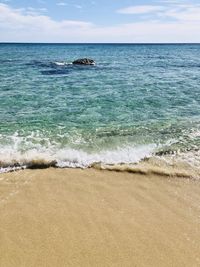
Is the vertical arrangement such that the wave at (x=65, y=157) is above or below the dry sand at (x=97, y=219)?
above

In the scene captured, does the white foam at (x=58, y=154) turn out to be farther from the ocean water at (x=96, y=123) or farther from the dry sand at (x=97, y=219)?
the dry sand at (x=97, y=219)

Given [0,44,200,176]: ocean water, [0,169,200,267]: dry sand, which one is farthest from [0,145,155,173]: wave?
[0,169,200,267]: dry sand

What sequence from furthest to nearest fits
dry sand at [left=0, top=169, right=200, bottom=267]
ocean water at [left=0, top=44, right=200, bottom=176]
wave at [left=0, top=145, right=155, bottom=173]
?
ocean water at [left=0, top=44, right=200, bottom=176] < wave at [left=0, top=145, right=155, bottom=173] < dry sand at [left=0, top=169, right=200, bottom=267]

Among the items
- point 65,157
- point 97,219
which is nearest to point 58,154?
point 65,157

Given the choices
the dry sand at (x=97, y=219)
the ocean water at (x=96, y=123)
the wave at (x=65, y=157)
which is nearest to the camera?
the dry sand at (x=97, y=219)

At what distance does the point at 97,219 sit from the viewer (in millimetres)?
7508

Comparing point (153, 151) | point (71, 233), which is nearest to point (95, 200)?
point (71, 233)

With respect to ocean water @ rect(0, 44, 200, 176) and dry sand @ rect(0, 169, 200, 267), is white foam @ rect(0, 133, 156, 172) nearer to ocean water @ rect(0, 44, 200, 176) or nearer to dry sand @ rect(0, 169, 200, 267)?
ocean water @ rect(0, 44, 200, 176)

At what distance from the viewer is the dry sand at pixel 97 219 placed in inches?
250

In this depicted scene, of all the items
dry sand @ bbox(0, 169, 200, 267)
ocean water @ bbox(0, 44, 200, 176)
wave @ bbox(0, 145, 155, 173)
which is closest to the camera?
dry sand @ bbox(0, 169, 200, 267)

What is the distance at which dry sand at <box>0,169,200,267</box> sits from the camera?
6.36 m

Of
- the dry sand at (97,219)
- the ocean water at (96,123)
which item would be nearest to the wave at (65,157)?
the ocean water at (96,123)

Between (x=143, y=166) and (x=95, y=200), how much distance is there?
2.53 meters

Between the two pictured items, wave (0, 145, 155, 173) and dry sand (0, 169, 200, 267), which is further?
wave (0, 145, 155, 173)
